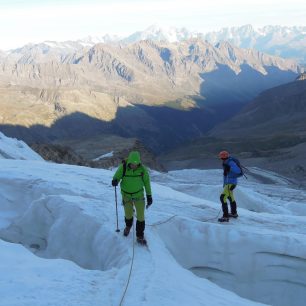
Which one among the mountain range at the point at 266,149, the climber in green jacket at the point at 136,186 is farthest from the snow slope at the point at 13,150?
the mountain range at the point at 266,149

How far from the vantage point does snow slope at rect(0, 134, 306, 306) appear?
29.0ft

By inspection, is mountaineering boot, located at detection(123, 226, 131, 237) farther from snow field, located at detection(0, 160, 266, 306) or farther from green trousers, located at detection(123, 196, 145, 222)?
green trousers, located at detection(123, 196, 145, 222)

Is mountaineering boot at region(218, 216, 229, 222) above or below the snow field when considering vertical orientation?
above

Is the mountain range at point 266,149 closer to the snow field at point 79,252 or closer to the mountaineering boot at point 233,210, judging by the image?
the mountaineering boot at point 233,210

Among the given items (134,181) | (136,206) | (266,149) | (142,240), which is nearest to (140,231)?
(142,240)

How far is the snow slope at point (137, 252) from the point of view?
29.0ft

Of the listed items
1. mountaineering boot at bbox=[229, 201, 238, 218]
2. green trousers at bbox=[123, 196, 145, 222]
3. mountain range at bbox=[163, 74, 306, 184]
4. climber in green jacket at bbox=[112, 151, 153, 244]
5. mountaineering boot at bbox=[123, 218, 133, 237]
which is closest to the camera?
climber in green jacket at bbox=[112, 151, 153, 244]

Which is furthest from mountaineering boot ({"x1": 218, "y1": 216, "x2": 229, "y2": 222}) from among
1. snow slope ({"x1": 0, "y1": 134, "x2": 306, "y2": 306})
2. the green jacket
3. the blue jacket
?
→ the green jacket

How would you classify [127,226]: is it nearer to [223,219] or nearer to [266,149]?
[223,219]

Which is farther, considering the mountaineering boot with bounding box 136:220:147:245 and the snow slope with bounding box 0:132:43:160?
the snow slope with bounding box 0:132:43:160

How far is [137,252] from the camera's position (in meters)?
11.2

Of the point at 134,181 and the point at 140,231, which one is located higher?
the point at 134,181

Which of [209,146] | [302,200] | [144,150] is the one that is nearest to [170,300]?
[302,200]

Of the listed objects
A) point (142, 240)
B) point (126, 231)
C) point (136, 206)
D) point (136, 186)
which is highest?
point (136, 186)
